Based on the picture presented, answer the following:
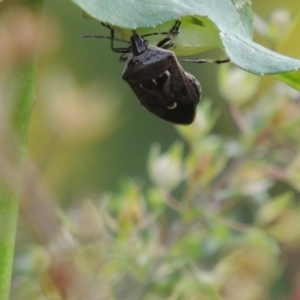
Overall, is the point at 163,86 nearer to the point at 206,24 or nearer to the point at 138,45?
the point at 138,45

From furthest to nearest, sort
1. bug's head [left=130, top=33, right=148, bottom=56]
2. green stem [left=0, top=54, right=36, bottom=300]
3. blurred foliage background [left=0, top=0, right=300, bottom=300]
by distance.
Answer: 1. blurred foliage background [left=0, top=0, right=300, bottom=300]
2. bug's head [left=130, top=33, right=148, bottom=56]
3. green stem [left=0, top=54, right=36, bottom=300]

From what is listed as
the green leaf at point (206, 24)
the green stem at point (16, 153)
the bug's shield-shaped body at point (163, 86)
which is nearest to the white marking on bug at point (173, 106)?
the bug's shield-shaped body at point (163, 86)

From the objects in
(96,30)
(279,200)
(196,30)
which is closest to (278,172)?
(279,200)

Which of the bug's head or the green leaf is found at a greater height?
the green leaf

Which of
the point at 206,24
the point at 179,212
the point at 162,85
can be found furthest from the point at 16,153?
the point at 179,212

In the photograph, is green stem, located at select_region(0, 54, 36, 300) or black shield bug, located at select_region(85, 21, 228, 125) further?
black shield bug, located at select_region(85, 21, 228, 125)

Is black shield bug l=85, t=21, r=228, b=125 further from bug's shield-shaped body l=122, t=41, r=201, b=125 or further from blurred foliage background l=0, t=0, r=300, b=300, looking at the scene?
blurred foliage background l=0, t=0, r=300, b=300

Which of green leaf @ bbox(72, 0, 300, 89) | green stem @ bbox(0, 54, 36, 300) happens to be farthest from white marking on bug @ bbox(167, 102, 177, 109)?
green stem @ bbox(0, 54, 36, 300)

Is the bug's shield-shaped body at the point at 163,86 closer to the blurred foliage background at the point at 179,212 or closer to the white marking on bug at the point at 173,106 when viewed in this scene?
the white marking on bug at the point at 173,106
